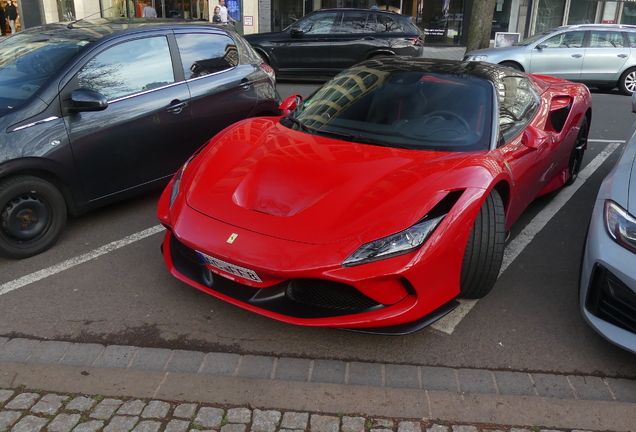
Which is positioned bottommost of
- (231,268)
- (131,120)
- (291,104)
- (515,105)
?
(231,268)

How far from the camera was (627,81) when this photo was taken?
1290 cm

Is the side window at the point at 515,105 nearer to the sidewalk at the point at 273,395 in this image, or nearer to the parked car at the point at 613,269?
the parked car at the point at 613,269

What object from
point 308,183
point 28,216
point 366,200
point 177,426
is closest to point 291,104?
point 308,183

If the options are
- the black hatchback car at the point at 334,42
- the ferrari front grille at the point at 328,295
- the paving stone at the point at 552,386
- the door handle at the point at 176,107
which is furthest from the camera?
the black hatchback car at the point at 334,42

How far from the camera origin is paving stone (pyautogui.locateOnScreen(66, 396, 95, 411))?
2695 mm

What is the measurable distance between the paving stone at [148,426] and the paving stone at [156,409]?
0.04 metres

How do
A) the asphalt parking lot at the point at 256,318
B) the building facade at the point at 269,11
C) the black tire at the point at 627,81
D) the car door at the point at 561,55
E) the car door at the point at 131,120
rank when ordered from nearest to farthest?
the asphalt parking lot at the point at 256,318, the car door at the point at 131,120, the black tire at the point at 627,81, the car door at the point at 561,55, the building facade at the point at 269,11

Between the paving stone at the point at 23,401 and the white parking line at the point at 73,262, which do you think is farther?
the white parking line at the point at 73,262

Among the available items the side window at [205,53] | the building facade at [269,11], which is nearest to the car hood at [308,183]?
the side window at [205,53]

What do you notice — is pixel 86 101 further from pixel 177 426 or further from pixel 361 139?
pixel 177 426

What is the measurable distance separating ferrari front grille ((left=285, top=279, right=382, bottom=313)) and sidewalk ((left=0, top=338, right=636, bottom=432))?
0.34m

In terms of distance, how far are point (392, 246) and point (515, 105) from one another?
2071 millimetres

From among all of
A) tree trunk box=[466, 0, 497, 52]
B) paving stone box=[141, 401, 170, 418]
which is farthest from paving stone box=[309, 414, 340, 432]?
tree trunk box=[466, 0, 497, 52]

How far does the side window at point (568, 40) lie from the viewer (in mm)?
13039
